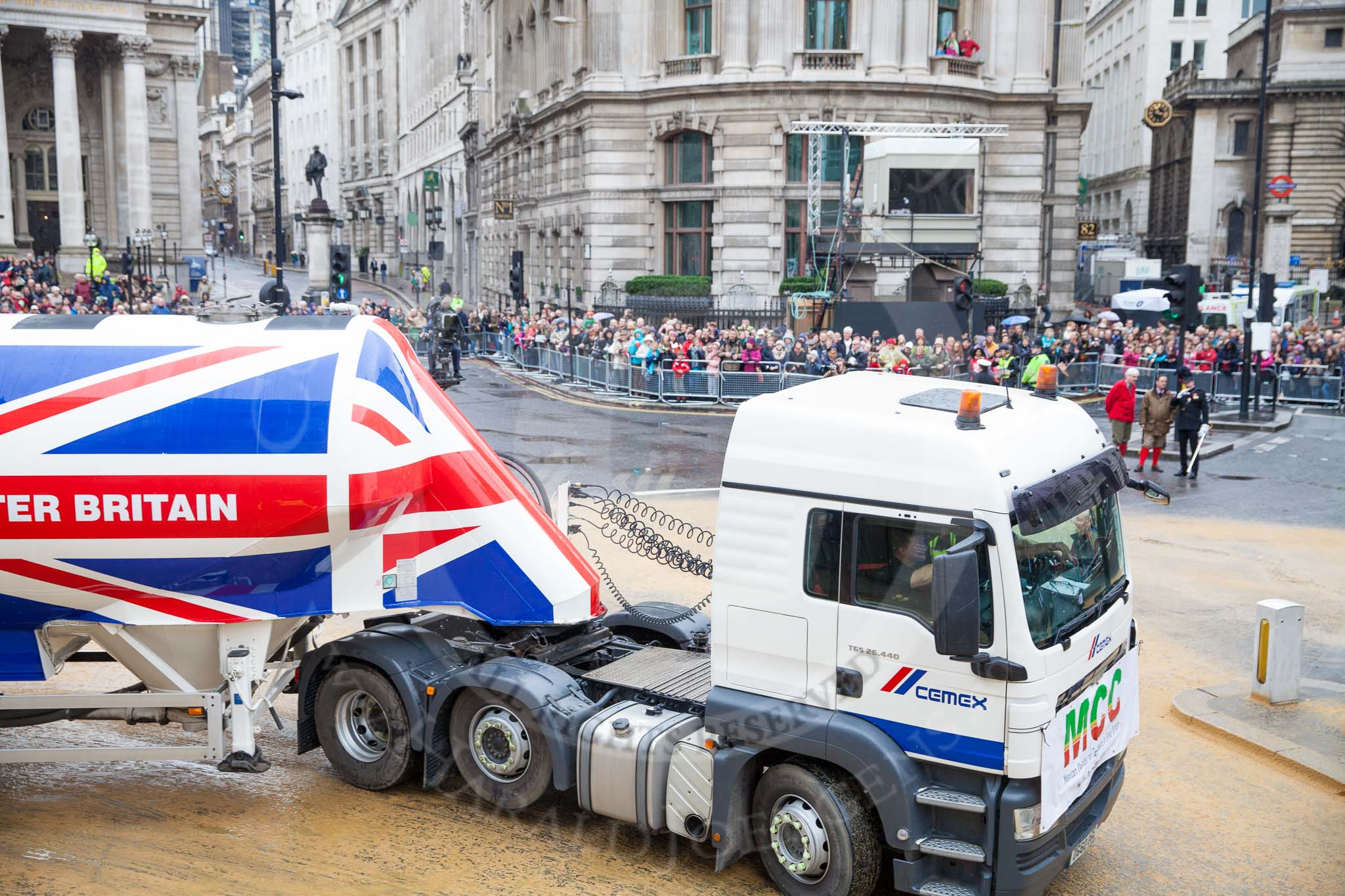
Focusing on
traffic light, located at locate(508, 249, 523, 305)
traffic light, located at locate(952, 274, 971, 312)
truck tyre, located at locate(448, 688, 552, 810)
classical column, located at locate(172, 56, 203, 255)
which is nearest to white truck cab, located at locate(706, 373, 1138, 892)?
truck tyre, located at locate(448, 688, 552, 810)

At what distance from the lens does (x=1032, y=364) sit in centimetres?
2625

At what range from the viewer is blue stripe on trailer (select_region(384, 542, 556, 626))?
8477 mm

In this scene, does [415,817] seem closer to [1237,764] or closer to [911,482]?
[911,482]

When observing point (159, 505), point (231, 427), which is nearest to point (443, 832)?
point (159, 505)

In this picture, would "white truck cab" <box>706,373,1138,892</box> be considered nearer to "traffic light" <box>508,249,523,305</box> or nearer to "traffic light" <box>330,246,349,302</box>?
"traffic light" <box>330,246,349,302</box>

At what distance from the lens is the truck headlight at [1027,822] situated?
256 inches

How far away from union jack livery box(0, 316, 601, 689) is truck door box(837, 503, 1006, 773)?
8.78 ft

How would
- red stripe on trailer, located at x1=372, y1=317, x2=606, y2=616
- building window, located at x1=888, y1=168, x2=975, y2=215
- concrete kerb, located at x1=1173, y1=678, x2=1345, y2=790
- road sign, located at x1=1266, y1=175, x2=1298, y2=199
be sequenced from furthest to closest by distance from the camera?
1. road sign, located at x1=1266, y1=175, x2=1298, y2=199
2. building window, located at x1=888, y1=168, x2=975, y2=215
3. concrete kerb, located at x1=1173, y1=678, x2=1345, y2=790
4. red stripe on trailer, located at x1=372, y1=317, x2=606, y2=616

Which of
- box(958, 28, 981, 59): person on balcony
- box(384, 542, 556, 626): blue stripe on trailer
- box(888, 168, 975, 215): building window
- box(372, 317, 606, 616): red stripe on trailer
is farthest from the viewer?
box(958, 28, 981, 59): person on balcony

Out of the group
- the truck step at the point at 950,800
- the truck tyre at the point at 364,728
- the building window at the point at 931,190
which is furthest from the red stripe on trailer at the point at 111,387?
the building window at the point at 931,190

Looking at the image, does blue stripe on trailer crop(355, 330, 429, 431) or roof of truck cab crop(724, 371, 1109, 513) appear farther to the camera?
blue stripe on trailer crop(355, 330, 429, 431)

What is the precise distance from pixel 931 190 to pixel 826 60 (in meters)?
6.68

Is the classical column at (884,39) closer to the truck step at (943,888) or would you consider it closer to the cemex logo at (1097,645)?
the cemex logo at (1097,645)

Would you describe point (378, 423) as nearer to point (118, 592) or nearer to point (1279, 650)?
point (118, 592)
